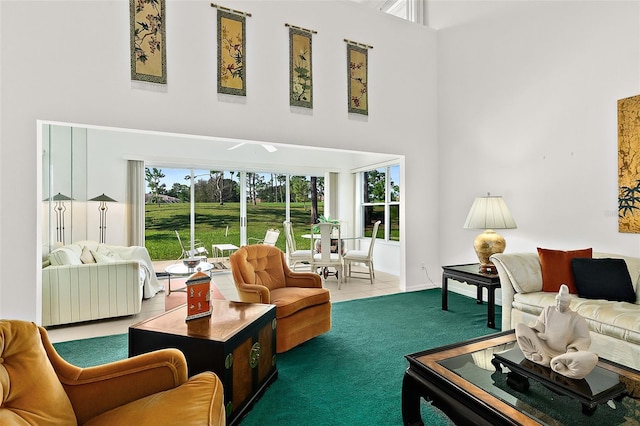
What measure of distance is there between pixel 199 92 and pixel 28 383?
126 inches

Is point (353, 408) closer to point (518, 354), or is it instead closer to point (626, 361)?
point (518, 354)

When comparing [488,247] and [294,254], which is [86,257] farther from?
[488,247]

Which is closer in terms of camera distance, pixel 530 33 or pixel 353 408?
pixel 353 408

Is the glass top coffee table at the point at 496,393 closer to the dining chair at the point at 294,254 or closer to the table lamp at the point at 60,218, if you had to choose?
the dining chair at the point at 294,254

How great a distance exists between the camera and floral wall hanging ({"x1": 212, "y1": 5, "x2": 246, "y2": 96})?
3838 millimetres

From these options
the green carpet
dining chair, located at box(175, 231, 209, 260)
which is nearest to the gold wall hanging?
the green carpet

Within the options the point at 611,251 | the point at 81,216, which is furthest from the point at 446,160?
the point at 81,216

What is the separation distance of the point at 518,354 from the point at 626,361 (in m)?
1.18

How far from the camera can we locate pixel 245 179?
7402 mm

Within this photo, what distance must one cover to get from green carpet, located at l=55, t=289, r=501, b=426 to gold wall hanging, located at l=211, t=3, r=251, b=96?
111 inches

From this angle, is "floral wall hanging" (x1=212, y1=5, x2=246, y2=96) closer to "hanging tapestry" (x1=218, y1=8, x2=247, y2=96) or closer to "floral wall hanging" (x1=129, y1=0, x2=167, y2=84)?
"hanging tapestry" (x1=218, y1=8, x2=247, y2=96)

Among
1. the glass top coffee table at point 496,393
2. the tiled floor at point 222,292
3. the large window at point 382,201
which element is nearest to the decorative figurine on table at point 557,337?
the glass top coffee table at point 496,393

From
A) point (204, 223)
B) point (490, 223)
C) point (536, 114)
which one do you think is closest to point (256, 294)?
point (490, 223)

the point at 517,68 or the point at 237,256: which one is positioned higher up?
the point at 517,68
